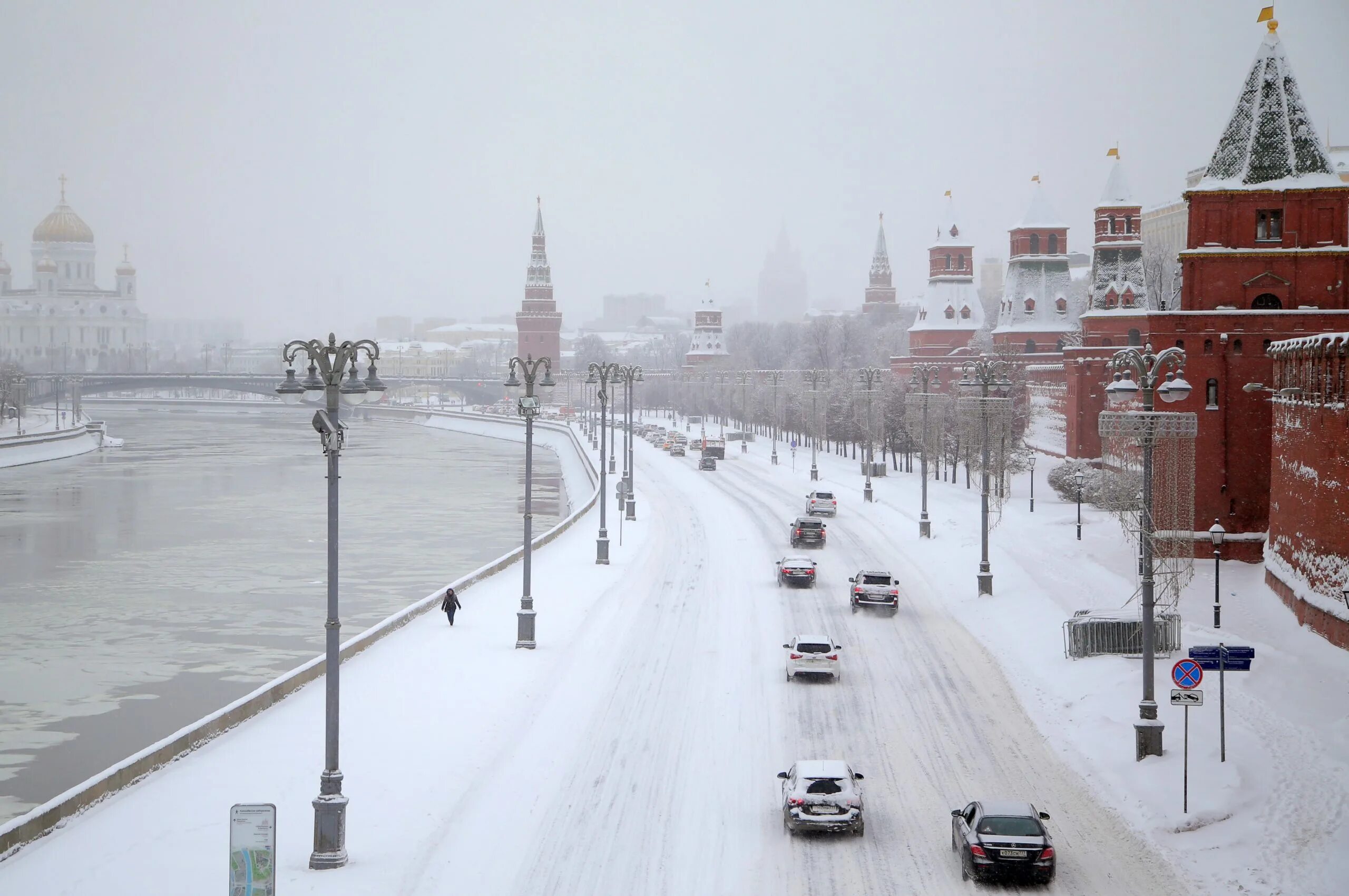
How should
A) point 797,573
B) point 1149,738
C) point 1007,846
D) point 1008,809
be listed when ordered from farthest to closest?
1. point 797,573
2. point 1149,738
3. point 1008,809
4. point 1007,846

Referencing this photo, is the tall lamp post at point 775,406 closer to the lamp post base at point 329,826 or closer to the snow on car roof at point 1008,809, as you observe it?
the snow on car roof at point 1008,809

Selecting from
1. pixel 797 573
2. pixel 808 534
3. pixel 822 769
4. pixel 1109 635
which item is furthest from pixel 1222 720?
pixel 808 534

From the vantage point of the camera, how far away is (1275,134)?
109 feet

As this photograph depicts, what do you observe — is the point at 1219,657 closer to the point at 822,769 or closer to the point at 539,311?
the point at 822,769

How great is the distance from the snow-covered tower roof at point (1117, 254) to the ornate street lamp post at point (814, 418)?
15716 mm

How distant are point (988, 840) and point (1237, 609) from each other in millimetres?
16208

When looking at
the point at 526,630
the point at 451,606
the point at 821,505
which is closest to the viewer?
the point at 526,630

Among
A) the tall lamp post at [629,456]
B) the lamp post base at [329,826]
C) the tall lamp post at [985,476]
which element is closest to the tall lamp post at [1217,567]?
the tall lamp post at [985,476]

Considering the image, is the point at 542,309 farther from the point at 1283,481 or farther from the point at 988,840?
the point at 988,840

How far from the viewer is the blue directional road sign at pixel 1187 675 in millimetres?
16109

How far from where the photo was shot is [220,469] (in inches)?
3479

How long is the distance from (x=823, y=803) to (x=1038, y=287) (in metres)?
68.8

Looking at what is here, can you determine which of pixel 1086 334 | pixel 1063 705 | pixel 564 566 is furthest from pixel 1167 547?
pixel 1086 334

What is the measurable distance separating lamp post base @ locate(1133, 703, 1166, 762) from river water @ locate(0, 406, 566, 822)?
16.8 metres
